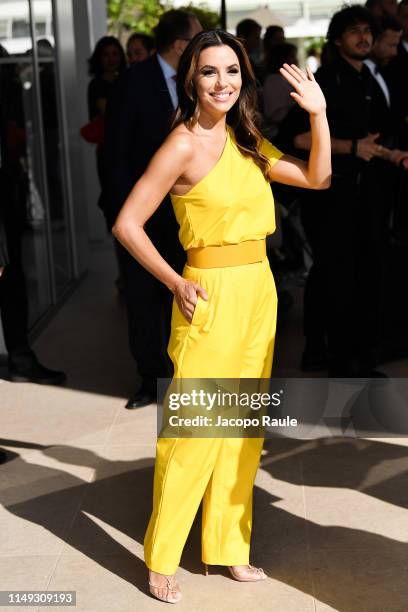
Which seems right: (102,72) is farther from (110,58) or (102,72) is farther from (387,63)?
(387,63)

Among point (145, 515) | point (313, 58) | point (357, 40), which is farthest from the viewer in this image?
point (313, 58)

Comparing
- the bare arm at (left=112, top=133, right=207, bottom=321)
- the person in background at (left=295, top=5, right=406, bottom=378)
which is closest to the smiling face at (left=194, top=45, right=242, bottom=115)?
the bare arm at (left=112, top=133, right=207, bottom=321)

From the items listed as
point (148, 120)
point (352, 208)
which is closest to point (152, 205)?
point (148, 120)

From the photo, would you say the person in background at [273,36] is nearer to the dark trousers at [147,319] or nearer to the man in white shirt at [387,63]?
the man in white shirt at [387,63]

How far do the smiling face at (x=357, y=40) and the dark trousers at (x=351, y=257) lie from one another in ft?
1.94

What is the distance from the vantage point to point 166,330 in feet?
19.4

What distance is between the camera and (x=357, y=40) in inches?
212

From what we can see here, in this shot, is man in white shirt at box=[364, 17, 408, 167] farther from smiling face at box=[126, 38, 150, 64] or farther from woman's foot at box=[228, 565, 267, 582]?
woman's foot at box=[228, 565, 267, 582]

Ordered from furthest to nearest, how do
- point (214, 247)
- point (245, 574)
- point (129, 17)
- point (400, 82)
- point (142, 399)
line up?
point (129, 17) → point (400, 82) → point (142, 399) → point (245, 574) → point (214, 247)

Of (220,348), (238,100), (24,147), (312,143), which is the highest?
(238,100)

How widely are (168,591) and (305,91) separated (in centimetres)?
164

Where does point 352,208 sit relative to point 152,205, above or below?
below

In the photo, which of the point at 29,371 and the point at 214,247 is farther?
the point at 29,371

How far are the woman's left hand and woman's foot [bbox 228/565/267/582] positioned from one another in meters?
1.52
